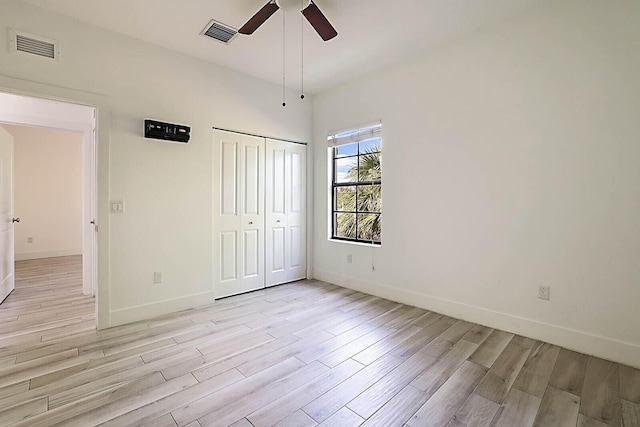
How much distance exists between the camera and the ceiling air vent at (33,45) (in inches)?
98.7

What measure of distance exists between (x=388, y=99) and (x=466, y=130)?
1.08 meters

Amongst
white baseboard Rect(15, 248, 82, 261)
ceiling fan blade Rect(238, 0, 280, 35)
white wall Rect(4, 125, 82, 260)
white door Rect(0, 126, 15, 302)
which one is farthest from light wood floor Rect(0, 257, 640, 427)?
white wall Rect(4, 125, 82, 260)

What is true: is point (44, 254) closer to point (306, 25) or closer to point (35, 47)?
point (35, 47)

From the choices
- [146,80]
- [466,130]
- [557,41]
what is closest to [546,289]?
[466,130]

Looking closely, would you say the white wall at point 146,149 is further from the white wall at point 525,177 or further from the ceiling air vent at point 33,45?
the white wall at point 525,177

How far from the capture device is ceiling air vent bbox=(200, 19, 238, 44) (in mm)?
2848

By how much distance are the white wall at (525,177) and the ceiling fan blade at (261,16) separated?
190cm

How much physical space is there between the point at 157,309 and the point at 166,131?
189 centimetres

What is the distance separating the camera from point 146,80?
316cm

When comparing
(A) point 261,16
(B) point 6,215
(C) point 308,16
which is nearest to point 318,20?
(C) point 308,16

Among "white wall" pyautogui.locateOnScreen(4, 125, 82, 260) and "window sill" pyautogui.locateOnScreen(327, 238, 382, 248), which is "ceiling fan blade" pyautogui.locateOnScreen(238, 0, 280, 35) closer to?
"window sill" pyautogui.locateOnScreen(327, 238, 382, 248)

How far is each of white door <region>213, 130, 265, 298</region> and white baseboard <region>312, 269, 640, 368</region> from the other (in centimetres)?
159

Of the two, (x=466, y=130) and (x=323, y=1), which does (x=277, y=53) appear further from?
(x=466, y=130)

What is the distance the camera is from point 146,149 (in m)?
3.18
